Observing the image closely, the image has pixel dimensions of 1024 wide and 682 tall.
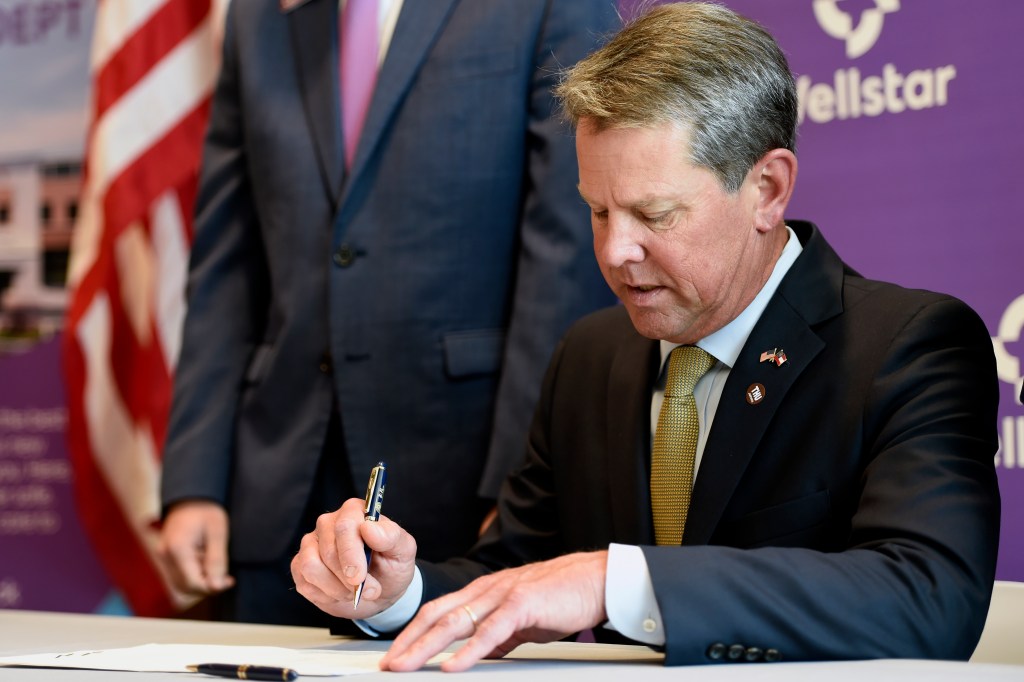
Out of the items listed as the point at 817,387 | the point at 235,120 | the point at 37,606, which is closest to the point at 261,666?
the point at 817,387

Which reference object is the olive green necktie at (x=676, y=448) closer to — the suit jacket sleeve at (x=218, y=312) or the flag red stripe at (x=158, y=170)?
the suit jacket sleeve at (x=218, y=312)

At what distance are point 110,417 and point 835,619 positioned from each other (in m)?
2.76

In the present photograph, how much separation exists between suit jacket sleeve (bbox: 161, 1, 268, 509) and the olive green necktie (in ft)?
3.48

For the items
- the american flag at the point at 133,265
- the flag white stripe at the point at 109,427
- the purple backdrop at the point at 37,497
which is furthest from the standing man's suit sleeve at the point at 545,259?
the purple backdrop at the point at 37,497

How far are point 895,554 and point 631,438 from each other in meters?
0.53

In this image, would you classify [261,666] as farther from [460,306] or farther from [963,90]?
[963,90]

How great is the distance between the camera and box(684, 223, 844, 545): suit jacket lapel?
71.0 inches

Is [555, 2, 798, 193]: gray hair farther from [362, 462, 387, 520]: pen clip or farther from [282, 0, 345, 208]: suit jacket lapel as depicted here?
[282, 0, 345, 208]: suit jacket lapel

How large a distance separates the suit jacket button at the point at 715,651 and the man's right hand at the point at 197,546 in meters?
1.37

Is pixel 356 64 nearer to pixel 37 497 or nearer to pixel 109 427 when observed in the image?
pixel 109 427

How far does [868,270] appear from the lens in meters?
2.66

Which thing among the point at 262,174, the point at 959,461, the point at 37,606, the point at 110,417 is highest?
the point at 262,174

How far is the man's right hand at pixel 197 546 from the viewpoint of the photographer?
2.56 m

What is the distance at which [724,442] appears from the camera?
1.82 metres
